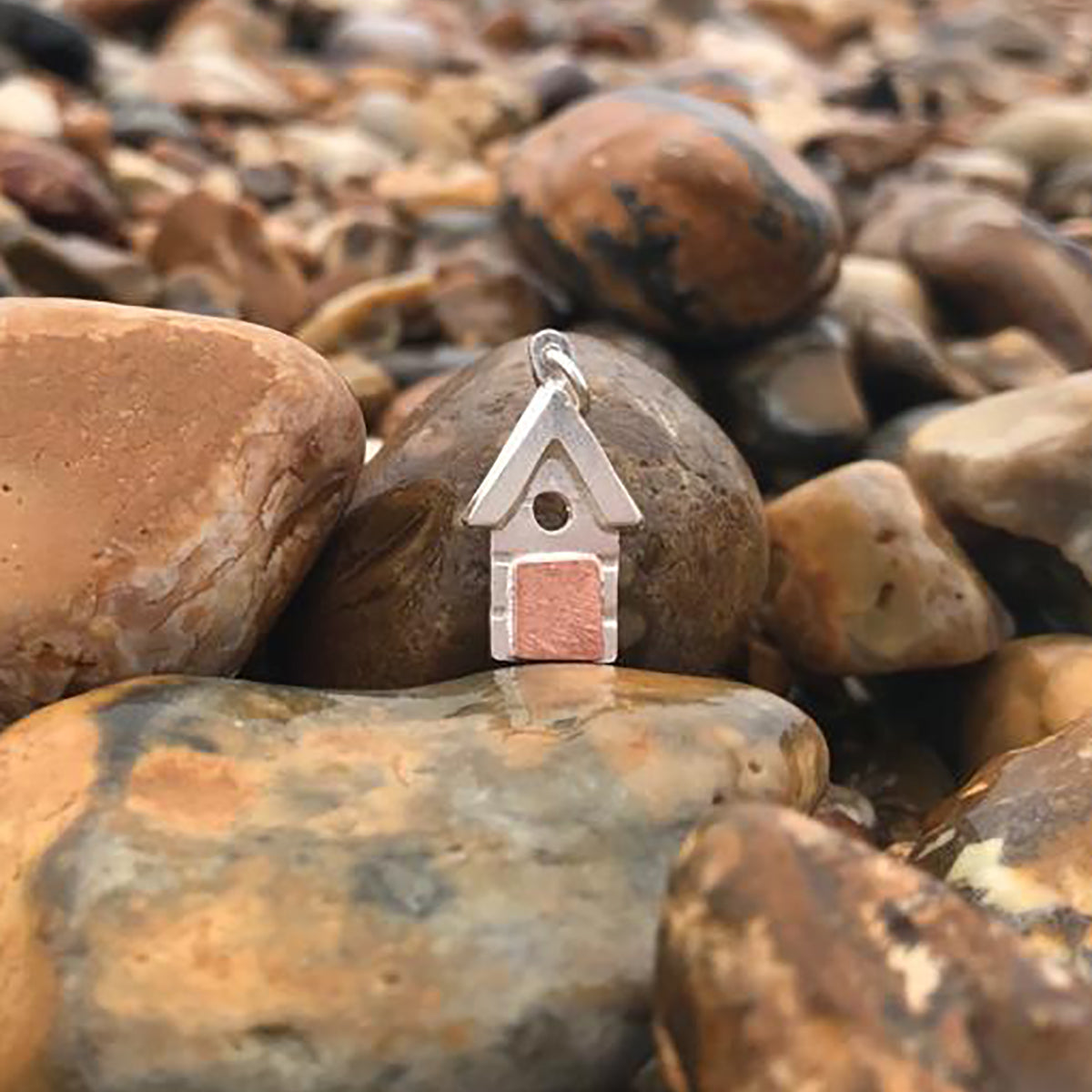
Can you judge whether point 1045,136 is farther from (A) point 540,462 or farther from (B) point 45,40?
(A) point 540,462

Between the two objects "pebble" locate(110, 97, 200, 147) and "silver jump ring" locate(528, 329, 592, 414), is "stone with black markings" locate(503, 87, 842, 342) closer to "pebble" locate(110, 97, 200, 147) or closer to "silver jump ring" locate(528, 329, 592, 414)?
"silver jump ring" locate(528, 329, 592, 414)

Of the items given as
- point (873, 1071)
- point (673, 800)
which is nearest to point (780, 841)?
point (873, 1071)

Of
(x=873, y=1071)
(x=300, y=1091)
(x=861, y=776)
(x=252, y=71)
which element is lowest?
(x=252, y=71)

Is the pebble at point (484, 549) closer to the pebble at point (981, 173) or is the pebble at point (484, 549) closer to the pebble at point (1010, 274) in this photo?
the pebble at point (1010, 274)

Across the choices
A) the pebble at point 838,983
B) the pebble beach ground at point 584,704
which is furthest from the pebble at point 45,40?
the pebble at point 838,983

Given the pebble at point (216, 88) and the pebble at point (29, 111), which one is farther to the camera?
the pebble at point (216, 88)

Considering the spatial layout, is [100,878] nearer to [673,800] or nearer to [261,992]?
[261,992]

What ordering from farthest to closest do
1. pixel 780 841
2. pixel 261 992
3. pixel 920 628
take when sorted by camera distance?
pixel 920 628, pixel 261 992, pixel 780 841
